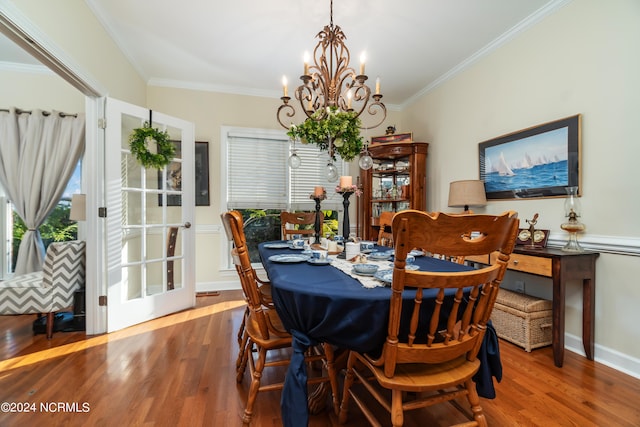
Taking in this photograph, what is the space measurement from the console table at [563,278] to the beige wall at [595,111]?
2.9 inches

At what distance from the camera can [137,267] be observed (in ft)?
9.23

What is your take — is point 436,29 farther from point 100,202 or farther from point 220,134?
point 100,202

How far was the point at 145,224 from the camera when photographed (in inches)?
113

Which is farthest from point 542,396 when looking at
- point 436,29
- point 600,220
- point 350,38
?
point 350,38

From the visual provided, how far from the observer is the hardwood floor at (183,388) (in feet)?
4.87

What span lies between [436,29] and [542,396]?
293cm

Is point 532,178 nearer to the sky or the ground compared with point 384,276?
nearer to the sky

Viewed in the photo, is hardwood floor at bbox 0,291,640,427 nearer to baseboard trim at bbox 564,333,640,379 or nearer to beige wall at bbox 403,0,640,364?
baseboard trim at bbox 564,333,640,379

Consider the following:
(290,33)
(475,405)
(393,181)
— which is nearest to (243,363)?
(475,405)

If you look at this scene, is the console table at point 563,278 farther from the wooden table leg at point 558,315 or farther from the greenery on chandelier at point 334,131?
the greenery on chandelier at point 334,131

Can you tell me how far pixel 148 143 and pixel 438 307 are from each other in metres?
2.98

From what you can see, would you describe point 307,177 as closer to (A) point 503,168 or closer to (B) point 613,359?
(A) point 503,168

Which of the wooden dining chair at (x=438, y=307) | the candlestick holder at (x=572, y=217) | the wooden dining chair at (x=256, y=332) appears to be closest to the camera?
the wooden dining chair at (x=438, y=307)

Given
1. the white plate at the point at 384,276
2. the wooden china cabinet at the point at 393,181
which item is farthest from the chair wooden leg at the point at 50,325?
the wooden china cabinet at the point at 393,181
